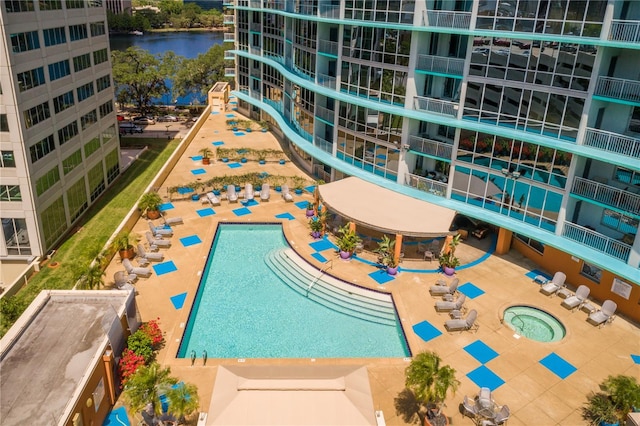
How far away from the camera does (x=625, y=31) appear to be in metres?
21.0

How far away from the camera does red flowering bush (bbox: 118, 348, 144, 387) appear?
18500 millimetres

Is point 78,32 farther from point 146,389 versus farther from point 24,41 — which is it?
point 146,389

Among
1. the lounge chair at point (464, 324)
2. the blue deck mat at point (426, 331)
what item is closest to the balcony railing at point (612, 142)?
the lounge chair at point (464, 324)

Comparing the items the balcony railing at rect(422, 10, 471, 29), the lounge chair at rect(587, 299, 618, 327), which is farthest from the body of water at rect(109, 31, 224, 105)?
the lounge chair at rect(587, 299, 618, 327)

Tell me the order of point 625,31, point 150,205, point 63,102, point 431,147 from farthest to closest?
1. point 150,205
2. point 63,102
3. point 431,147
4. point 625,31

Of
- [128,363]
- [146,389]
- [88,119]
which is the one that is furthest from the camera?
[88,119]

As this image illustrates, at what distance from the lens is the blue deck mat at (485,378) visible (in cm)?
1944

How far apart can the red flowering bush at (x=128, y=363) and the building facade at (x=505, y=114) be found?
53.3 ft

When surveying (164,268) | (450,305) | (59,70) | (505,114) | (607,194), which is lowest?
(164,268)

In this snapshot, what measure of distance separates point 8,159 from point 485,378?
26.8 metres

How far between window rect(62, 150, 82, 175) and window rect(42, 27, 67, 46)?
718 cm

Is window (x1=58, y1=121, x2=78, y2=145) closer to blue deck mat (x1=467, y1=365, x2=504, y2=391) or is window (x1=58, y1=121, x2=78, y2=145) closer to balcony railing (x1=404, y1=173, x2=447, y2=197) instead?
balcony railing (x1=404, y1=173, x2=447, y2=197)

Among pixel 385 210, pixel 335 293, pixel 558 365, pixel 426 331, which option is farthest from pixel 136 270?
pixel 558 365

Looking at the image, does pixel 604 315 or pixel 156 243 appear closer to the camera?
pixel 604 315
